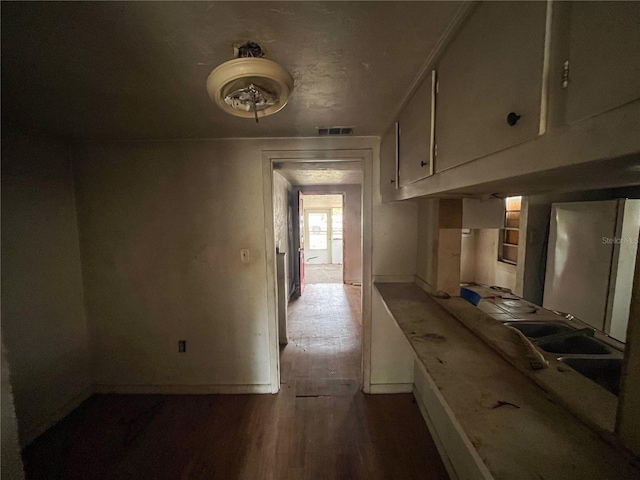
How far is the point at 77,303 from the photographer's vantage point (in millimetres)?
2002

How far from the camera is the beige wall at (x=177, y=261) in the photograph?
196 cm

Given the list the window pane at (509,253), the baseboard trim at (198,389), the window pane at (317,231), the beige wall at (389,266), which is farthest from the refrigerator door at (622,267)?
the window pane at (317,231)

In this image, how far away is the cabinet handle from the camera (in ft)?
1.81

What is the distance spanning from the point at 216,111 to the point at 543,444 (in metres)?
1.85

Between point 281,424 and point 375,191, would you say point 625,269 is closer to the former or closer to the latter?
point 375,191

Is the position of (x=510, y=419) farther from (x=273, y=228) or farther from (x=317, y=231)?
(x=317, y=231)

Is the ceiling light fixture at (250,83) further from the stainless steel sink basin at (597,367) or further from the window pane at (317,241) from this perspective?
the window pane at (317,241)

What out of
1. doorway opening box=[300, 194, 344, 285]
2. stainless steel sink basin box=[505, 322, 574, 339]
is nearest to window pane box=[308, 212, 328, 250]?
doorway opening box=[300, 194, 344, 285]

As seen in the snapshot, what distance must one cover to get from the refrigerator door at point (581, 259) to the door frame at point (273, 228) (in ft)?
3.58

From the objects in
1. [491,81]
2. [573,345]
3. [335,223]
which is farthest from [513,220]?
[335,223]

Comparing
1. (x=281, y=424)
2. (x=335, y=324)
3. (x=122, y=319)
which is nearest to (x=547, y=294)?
(x=281, y=424)

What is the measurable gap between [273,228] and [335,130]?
2.90 feet

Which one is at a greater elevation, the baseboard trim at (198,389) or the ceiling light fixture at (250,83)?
the ceiling light fixture at (250,83)

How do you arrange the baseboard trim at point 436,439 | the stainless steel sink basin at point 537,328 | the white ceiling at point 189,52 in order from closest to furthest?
1. the white ceiling at point 189,52
2. the stainless steel sink basin at point 537,328
3. the baseboard trim at point 436,439
